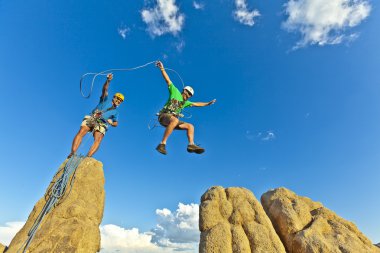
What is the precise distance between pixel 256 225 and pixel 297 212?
2017 mm

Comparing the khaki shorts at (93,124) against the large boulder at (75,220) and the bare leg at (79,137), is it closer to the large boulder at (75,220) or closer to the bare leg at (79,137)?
the bare leg at (79,137)

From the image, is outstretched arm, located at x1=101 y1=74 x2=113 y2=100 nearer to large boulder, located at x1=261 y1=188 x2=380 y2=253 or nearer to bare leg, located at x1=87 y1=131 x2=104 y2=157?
bare leg, located at x1=87 y1=131 x2=104 y2=157

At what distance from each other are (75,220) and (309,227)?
26.8 ft

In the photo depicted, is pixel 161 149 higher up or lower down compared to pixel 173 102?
lower down

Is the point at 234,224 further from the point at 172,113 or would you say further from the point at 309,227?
the point at 172,113

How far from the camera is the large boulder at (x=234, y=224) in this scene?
9789 mm

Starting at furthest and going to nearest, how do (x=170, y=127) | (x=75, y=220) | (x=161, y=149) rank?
1. (x=170, y=127)
2. (x=161, y=149)
3. (x=75, y=220)

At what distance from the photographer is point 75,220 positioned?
31.9ft

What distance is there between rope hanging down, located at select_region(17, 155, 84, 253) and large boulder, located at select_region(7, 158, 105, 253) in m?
0.14

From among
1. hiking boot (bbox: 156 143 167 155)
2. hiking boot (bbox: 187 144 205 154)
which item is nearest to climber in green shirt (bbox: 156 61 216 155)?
hiking boot (bbox: 187 144 205 154)

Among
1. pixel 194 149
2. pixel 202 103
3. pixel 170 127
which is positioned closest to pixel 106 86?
pixel 170 127

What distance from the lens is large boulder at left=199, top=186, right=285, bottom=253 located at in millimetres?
9789

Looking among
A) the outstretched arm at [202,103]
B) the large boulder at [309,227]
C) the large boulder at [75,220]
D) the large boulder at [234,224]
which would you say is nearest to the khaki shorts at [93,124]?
the large boulder at [75,220]

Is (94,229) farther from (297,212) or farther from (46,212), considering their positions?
(297,212)
